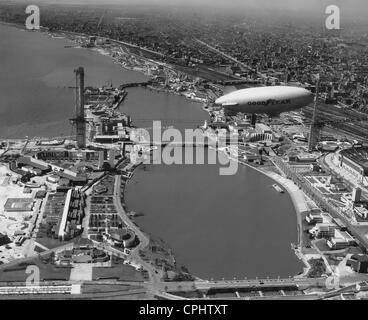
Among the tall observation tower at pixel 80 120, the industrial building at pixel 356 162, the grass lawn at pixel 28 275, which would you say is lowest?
the grass lawn at pixel 28 275

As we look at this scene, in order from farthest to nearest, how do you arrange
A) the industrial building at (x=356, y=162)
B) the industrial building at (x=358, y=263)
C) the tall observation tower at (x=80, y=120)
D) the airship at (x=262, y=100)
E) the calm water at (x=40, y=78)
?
1. the calm water at (x=40, y=78)
2. the tall observation tower at (x=80, y=120)
3. the industrial building at (x=356, y=162)
4. the airship at (x=262, y=100)
5. the industrial building at (x=358, y=263)

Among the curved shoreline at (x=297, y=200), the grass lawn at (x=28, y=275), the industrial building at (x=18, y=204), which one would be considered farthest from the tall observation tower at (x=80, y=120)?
the grass lawn at (x=28, y=275)

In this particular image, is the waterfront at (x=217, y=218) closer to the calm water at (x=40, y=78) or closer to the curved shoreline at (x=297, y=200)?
the curved shoreline at (x=297, y=200)

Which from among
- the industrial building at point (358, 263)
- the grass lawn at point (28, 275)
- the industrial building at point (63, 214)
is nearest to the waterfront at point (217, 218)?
the industrial building at point (358, 263)

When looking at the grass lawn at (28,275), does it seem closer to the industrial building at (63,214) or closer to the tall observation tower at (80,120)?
the industrial building at (63,214)

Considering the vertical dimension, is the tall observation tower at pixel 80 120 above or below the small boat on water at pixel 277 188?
above

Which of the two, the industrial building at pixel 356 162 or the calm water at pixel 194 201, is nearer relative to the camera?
A: the calm water at pixel 194 201

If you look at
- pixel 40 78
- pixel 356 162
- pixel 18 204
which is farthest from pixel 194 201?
pixel 40 78

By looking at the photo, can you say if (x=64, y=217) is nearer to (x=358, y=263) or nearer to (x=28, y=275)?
(x=28, y=275)

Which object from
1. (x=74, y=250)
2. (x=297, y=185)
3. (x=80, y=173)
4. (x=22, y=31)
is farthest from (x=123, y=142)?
(x=22, y=31)

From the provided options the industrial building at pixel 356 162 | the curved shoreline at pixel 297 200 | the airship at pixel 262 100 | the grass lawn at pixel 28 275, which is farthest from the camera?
the industrial building at pixel 356 162
